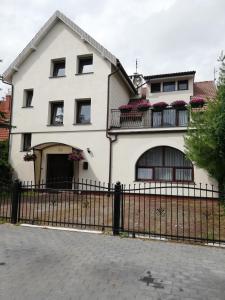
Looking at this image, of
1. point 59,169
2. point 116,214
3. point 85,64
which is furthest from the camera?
point 85,64

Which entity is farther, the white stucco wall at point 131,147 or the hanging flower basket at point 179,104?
the hanging flower basket at point 179,104

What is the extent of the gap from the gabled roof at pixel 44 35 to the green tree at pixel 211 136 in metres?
7.13

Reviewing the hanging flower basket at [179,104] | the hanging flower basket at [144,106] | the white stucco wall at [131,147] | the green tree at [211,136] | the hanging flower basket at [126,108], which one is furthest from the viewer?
the hanging flower basket at [126,108]

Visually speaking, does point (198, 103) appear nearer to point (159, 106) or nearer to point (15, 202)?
point (159, 106)

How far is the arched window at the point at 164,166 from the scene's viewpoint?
14430 mm

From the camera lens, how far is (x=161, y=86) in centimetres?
Result: 1955

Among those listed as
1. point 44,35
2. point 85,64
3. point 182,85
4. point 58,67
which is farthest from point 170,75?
point 44,35

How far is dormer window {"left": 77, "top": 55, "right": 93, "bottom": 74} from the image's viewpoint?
57.2 ft

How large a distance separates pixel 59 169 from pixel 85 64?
686 centimetres

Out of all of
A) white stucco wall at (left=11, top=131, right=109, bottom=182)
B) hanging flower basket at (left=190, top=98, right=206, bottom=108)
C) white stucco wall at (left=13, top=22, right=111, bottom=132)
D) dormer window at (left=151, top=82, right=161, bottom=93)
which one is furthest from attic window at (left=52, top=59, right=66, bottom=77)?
hanging flower basket at (left=190, top=98, right=206, bottom=108)

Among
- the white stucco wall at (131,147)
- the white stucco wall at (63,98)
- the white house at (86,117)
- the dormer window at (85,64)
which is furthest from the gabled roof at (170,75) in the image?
the white stucco wall at (131,147)

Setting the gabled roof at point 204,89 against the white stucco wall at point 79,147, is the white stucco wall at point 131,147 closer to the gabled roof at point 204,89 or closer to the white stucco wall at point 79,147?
the white stucco wall at point 79,147

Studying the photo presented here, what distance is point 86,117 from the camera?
17.0 metres

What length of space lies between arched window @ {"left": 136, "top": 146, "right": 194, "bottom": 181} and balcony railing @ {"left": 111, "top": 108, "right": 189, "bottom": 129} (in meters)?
1.45
